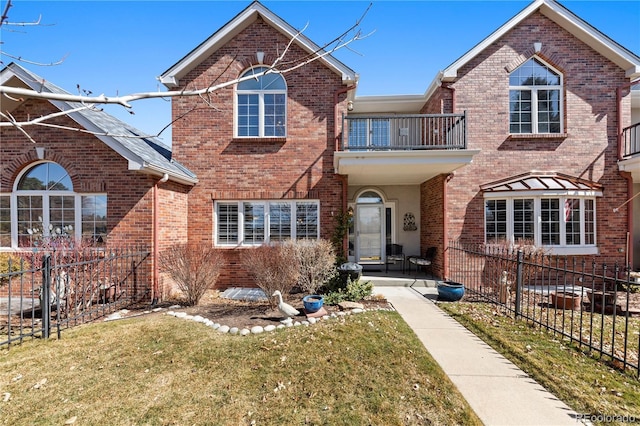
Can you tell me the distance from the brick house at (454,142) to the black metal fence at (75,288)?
5.16 feet

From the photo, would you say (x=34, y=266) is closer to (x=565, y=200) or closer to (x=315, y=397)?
(x=315, y=397)

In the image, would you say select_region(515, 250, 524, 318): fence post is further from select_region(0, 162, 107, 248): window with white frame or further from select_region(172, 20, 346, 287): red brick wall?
select_region(0, 162, 107, 248): window with white frame

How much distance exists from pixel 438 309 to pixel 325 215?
433cm

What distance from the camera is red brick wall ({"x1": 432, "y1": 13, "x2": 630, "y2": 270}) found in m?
Result: 10.1

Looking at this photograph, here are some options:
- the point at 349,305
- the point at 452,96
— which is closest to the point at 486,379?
the point at 349,305

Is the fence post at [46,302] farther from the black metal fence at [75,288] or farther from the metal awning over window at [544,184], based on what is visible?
the metal awning over window at [544,184]

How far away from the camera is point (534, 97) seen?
10.3 metres

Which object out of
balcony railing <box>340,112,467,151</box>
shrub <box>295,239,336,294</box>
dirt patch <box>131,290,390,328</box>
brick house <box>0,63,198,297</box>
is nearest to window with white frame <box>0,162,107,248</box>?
brick house <box>0,63,198,297</box>

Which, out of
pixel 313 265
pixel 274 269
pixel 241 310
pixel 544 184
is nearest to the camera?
pixel 241 310

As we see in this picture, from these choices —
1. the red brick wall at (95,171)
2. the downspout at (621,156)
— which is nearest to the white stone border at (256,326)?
the red brick wall at (95,171)

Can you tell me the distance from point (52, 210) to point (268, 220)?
234 inches

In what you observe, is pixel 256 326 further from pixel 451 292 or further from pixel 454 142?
pixel 454 142

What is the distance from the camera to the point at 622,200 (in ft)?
32.6

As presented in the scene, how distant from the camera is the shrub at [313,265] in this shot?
7504 millimetres
